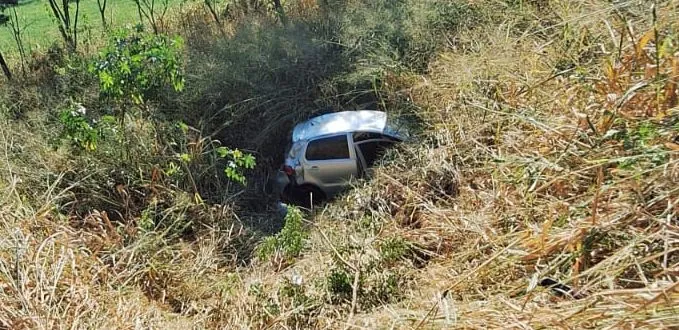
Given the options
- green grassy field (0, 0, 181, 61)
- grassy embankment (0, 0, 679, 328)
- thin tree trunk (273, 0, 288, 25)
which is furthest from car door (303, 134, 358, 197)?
green grassy field (0, 0, 181, 61)

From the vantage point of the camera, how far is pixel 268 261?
5.92 meters

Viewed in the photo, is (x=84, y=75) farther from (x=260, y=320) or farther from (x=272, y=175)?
(x=260, y=320)

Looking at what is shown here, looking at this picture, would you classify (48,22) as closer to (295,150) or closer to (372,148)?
(295,150)

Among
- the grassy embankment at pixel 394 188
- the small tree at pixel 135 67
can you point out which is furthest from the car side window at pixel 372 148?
the small tree at pixel 135 67

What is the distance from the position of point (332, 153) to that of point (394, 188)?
1301 mm

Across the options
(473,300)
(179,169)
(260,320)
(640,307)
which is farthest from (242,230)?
(640,307)

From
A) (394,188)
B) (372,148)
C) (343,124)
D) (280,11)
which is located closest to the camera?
(394,188)

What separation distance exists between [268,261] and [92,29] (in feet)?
29.3

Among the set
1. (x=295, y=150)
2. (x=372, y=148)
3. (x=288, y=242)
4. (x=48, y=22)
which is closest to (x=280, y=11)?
(x=295, y=150)

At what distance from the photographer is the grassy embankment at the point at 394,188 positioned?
3.43m

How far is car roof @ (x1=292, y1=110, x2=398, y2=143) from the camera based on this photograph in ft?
24.7

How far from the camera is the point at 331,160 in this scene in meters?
7.54

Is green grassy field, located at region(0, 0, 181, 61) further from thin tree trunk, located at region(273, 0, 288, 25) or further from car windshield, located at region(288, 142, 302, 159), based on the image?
car windshield, located at region(288, 142, 302, 159)

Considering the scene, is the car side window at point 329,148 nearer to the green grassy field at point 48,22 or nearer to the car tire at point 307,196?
the car tire at point 307,196
